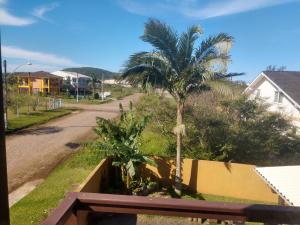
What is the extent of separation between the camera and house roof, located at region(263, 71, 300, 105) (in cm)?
2462

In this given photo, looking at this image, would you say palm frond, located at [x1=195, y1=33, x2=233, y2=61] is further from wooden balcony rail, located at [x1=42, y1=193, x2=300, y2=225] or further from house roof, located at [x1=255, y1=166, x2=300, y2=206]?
wooden balcony rail, located at [x1=42, y1=193, x2=300, y2=225]

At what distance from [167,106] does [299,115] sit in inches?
399

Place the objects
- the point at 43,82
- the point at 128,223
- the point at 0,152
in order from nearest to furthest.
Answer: the point at 0,152, the point at 128,223, the point at 43,82

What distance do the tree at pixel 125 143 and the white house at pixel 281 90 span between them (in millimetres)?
11594

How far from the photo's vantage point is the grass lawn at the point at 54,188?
10695 millimetres

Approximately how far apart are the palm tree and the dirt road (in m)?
6.68

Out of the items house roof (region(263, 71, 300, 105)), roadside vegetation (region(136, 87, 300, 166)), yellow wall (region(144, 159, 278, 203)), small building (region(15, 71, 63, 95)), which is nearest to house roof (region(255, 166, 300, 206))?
yellow wall (region(144, 159, 278, 203))

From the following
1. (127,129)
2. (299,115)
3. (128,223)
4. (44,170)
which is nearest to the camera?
(128,223)

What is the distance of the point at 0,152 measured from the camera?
1673 mm

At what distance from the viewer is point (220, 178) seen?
585 inches

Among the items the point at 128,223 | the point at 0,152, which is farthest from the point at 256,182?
the point at 0,152

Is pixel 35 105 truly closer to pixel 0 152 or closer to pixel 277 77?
pixel 277 77

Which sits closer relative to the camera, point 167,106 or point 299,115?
point 167,106

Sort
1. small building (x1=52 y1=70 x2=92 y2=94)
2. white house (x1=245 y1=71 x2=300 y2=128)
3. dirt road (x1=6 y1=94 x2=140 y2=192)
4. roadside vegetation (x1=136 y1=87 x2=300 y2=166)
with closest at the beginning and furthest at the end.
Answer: dirt road (x1=6 y1=94 x2=140 y2=192), roadside vegetation (x1=136 y1=87 x2=300 y2=166), white house (x1=245 y1=71 x2=300 y2=128), small building (x1=52 y1=70 x2=92 y2=94)
